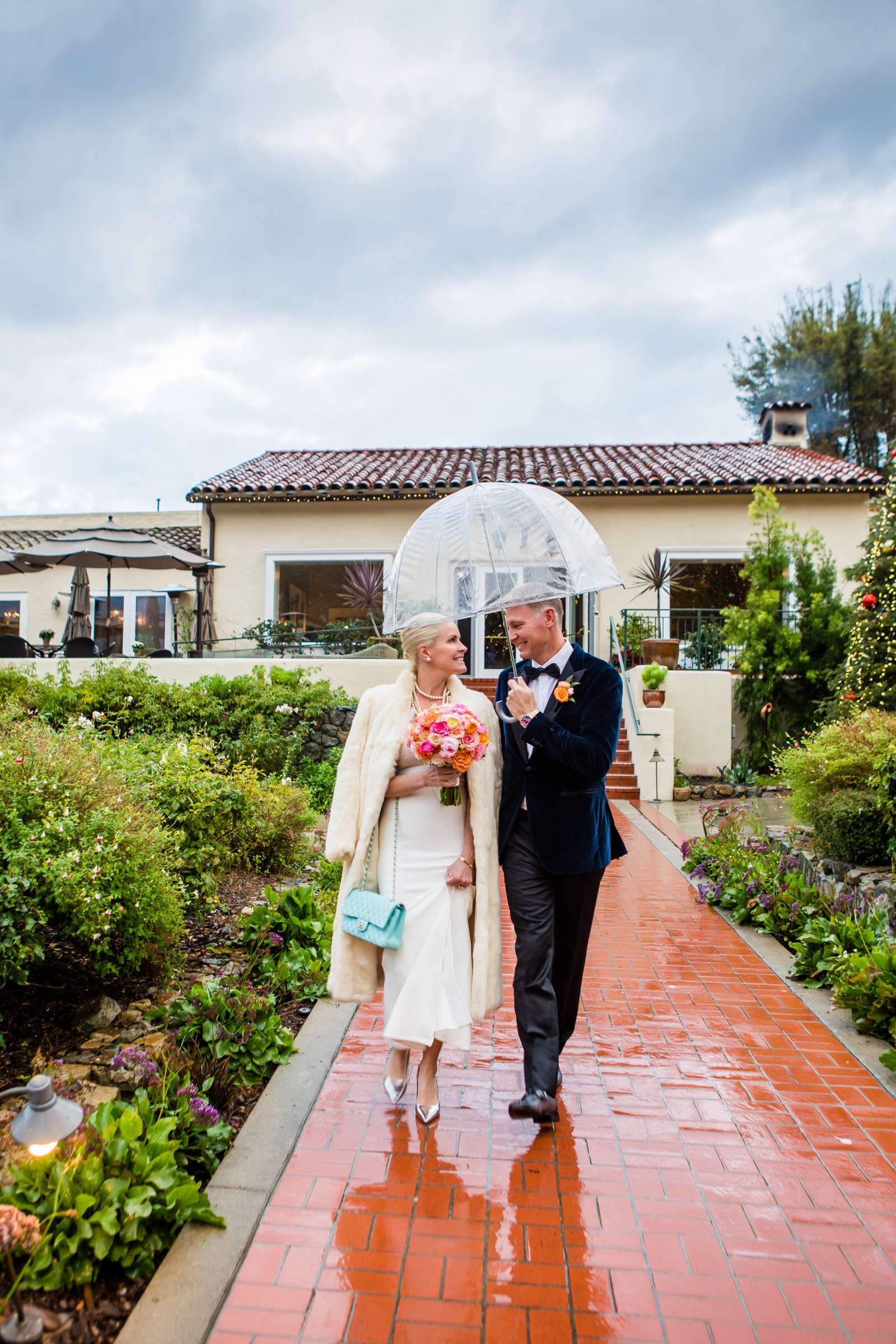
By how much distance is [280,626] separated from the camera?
15.1 metres

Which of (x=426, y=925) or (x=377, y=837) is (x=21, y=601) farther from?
(x=426, y=925)

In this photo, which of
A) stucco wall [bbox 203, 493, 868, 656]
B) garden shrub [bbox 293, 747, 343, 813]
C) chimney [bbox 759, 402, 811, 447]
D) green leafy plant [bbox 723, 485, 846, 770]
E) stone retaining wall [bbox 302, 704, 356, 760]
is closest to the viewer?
garden shrub [bbox 293, 747, 343, 813]

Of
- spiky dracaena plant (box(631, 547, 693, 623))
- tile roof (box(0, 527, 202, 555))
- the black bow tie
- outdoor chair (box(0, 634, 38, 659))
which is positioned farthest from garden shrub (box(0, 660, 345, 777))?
tile roof (box(0, 527, 202, 555))

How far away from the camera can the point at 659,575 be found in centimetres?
1520

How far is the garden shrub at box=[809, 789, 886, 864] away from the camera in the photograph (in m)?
5.51

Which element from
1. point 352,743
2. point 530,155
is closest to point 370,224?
point 530,155

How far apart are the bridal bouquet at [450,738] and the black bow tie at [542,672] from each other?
0.41 m

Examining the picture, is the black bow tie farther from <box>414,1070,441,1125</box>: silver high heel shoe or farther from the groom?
<box>414,1070,441,1125</box>: silver high heel shoe

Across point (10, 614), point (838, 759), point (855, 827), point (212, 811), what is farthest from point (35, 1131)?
point (10, 614)

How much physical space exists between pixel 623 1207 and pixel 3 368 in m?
23.2

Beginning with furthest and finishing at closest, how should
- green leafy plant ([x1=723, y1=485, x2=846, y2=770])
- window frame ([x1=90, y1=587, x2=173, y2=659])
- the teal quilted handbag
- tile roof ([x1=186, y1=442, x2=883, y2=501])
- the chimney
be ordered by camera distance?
the chimney, window frame ([x1=90, y1=587, x2=173, y2=659]), tile roof ([x1=186, y1=442, x2=883, y2=501]), green leafy plant ([x1=723, y1=485, x2=846, y2=770]), the teal quilted handbag

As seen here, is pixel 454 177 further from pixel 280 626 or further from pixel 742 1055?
pixel 742 1055

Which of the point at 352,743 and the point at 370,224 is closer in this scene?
the point at 352,743

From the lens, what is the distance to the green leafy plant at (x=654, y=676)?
12.2 m
